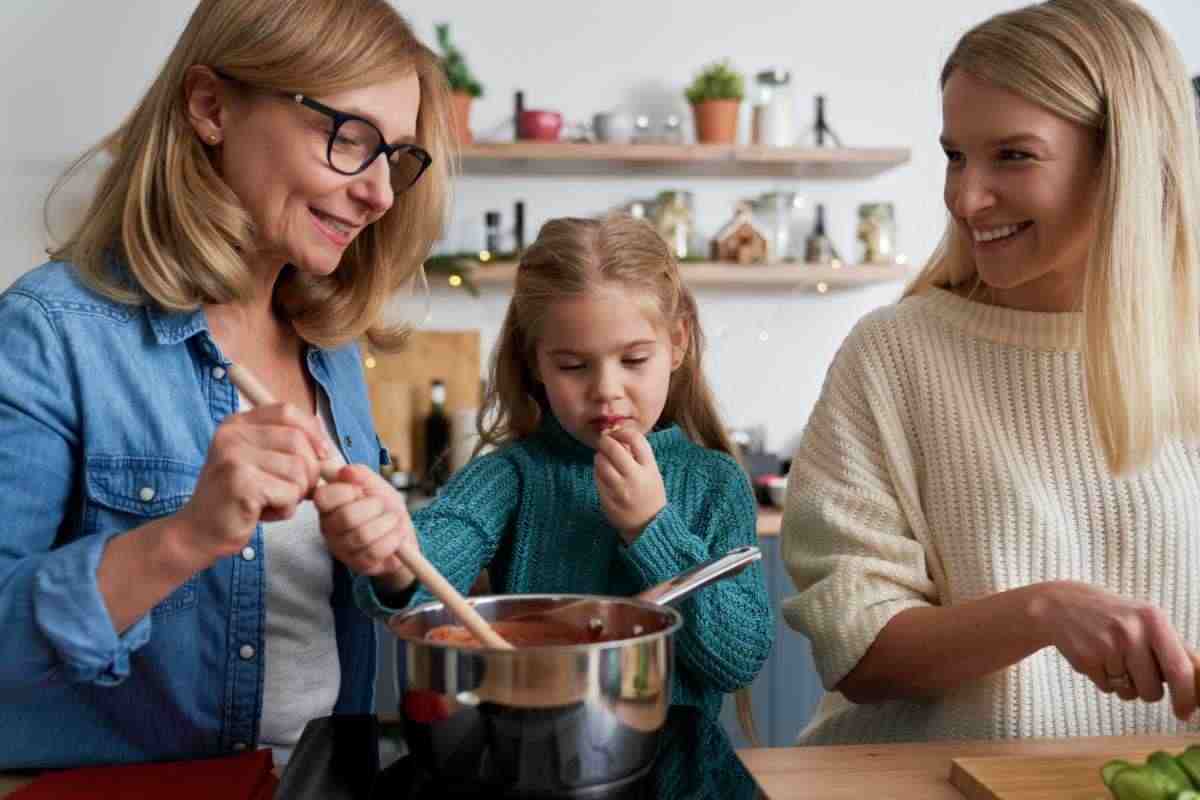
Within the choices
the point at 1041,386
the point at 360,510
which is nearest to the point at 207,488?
the point at 360,510

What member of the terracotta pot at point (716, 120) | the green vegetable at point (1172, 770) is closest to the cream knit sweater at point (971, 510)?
the green vegetable at point (1172, 770)

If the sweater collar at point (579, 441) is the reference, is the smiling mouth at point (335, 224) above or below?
above

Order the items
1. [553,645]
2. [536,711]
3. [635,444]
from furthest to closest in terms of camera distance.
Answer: [635,444] → [553,645] → [536,711]

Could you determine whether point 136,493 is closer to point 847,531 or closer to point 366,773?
point 366,773

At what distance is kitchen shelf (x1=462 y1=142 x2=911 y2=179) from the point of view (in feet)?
10.9

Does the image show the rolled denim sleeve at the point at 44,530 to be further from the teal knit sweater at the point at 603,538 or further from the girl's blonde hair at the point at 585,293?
the girl's blonde hair at the point at 585,293

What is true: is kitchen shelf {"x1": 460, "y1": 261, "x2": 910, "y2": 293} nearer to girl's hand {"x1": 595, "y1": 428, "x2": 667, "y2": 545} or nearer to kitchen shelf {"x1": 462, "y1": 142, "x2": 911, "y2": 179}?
kitchen shelf {"x1": 462, "y1": 142, "x2": 911, "y2": 179}

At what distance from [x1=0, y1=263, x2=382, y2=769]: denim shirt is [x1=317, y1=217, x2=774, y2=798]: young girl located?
18 centimetres

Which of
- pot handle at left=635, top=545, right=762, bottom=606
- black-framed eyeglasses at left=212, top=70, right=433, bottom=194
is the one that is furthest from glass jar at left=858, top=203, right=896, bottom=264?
pot handle at left=635, top=545, right=762, bottom=606

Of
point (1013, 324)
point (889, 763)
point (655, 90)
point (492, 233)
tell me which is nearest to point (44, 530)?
point (889, 763)

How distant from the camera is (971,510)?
1.28 metres

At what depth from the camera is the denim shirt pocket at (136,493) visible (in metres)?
1.12

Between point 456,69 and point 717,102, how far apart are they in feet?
2.43

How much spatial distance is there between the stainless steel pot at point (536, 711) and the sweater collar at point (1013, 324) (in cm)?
68
